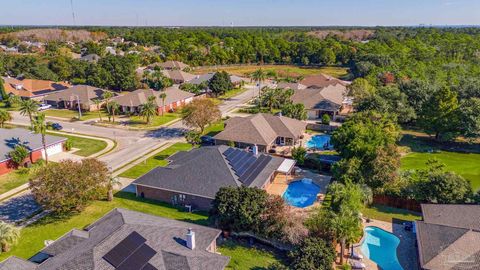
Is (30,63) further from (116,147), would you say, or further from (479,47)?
(479,47)

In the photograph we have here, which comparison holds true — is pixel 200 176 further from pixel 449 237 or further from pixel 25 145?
pixel 25 145

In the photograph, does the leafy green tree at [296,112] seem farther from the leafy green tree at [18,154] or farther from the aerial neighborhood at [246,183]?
the leafy green tree at [18,154]

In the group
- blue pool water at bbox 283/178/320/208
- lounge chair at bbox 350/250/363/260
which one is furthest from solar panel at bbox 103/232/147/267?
blue pool water at bbox 283/178/320/208

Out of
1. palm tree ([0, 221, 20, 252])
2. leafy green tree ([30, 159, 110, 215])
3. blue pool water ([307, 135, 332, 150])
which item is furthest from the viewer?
blue pool water ([307, 135, 332, 150])

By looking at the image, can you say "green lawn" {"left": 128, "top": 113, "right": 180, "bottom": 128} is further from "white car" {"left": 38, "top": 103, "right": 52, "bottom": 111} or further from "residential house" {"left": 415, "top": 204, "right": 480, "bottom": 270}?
"residential house" {"left": 415, "top": 204, "right": 480, "bottom": 270}

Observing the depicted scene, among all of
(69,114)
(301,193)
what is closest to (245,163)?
(301,193)

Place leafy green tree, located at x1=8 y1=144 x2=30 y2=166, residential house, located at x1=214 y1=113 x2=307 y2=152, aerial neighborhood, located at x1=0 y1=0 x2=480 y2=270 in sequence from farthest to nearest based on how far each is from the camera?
residential house, located at x1=214 y1=113 x2=307 y2=152
leafy green tree, located at x1=8 y1=144 x2=30 y2=166
aerial neighborhood, located at x1=0 y1=0 x2=480 y2=270
